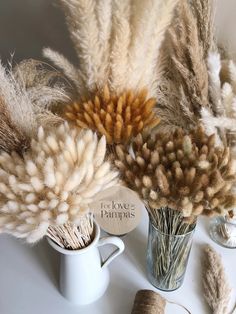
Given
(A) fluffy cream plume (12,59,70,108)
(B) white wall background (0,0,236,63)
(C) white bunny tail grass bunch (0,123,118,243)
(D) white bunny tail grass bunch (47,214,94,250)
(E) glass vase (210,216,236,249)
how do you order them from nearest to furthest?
(C) white bunny tail grass bunch (0,123,118,243) < (D) white bunny tail grass bunch (47,214,94,250) < (A) fluffy cream plume (12,59,70,108) < (E) glass vase (210,216,236,249) < (B) white wall background (0,0,236,63)

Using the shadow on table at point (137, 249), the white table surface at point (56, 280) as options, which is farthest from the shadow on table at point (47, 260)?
the shadow on table at point (137, 249)

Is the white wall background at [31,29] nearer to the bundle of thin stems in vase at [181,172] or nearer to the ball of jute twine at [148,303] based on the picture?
the bundle of thin stems in vase at [181,172]

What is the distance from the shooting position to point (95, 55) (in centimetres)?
62

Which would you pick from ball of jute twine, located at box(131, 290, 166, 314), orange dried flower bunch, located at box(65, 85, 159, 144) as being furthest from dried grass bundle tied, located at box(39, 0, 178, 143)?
ball of jute twine, located at box(131, 290, 166, 314)

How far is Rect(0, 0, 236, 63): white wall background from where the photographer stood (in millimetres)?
931

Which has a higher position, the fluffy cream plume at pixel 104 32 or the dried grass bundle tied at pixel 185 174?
the fluffy cream plume at pixel 104 32

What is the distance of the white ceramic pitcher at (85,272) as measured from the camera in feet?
1.97

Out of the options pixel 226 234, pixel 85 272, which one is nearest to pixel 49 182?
pixel 85 272

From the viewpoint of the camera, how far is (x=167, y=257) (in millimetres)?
654

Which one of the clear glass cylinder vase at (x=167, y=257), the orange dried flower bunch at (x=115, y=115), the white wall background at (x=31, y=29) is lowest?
the clear glass cylinder vase at (x=167, y=257)

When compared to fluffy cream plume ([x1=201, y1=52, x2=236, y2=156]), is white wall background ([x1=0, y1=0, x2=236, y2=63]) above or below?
above

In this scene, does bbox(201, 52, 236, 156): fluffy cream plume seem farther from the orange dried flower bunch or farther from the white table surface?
the white table surface

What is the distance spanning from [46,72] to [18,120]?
240mm
